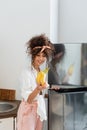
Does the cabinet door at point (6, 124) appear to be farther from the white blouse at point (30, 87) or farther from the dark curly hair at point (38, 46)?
the dark curly hair at point (38, 46)

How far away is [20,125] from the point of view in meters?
1.65

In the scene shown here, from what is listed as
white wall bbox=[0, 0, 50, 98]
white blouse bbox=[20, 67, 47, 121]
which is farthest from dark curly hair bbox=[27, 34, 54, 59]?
white wall bbox=[0, 0, 50, 98]

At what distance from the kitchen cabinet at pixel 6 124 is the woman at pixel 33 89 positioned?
17 cm

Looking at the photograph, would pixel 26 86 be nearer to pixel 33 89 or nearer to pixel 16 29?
pixel 33 89

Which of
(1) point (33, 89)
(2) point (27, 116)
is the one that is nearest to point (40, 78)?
(1) point (33, 89)

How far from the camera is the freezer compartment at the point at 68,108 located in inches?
67.3

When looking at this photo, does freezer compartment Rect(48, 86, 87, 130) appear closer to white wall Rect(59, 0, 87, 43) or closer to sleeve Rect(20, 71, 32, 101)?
sleeve Rect(20, 71, 32, 101)

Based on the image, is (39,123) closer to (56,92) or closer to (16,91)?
(56,92)

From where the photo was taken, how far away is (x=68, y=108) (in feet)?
5.61

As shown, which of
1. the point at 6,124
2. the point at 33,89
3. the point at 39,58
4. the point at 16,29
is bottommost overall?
the point at 6,124

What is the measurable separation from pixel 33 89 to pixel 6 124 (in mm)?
405

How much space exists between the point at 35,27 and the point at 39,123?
76 centimetres

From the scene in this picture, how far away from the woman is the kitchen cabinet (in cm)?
→ 17

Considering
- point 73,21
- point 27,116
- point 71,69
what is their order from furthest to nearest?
point 73,21 → point 71,69 → point 27,116
